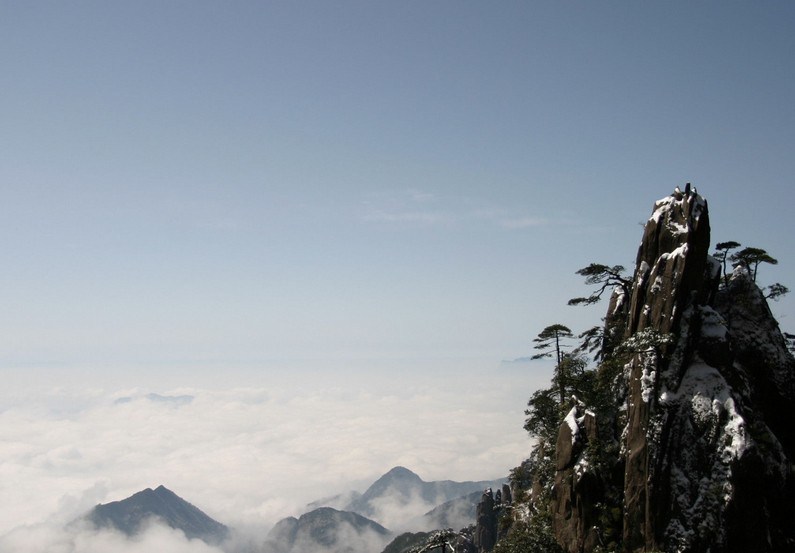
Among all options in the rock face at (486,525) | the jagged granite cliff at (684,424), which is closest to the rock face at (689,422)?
the jagged granite cliff at (684,424)

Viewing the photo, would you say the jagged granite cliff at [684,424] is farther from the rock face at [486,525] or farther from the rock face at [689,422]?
the rock face at [486,525]

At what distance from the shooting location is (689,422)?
42.1 metres

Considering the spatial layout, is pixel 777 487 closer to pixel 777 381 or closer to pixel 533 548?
pixel 777 381

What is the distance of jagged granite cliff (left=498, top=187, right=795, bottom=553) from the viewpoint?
3953 centimetres

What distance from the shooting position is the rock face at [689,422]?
1554 inches

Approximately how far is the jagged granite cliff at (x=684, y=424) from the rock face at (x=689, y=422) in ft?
0.28

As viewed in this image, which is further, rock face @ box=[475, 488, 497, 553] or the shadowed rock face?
rock face @ box=[475, 488, 497, 553]

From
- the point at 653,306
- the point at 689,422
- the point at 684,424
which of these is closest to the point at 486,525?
the point at 684,424

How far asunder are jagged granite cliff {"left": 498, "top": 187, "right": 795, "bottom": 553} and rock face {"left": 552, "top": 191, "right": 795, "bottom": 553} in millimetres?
85

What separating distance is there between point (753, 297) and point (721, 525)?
824 inches

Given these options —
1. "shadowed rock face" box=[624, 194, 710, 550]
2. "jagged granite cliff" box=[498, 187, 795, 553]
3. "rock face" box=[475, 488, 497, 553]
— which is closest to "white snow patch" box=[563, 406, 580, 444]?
"jagged granite cliff" box=[498, 187, 795, 553]

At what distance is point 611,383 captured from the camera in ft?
158

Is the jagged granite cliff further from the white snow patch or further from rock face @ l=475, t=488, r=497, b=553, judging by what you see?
rock face @ l=475, t=488, r=497, b=553

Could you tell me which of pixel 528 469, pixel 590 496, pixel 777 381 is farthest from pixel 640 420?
pixel 528 469
